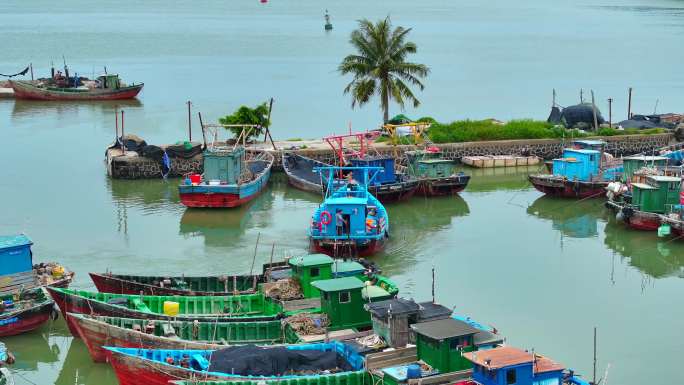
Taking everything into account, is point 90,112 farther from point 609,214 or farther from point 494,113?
point 609,214

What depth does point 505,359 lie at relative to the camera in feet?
61.7

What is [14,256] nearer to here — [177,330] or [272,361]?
[177,330]

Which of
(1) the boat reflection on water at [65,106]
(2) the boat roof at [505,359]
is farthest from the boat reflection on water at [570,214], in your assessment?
(1) the boat reflection on water at [65,106]

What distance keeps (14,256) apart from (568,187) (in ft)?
76.2

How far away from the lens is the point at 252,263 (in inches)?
1299

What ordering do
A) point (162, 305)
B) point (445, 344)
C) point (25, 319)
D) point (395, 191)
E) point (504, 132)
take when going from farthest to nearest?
point (504, 132) → point (395, 191) → point (162, 305) → point (25, 319) → point (445, 344)

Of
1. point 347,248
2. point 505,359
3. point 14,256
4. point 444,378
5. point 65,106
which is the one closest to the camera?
point 505,359

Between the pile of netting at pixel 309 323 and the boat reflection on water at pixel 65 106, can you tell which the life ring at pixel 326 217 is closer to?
the pile of netting at pixel 309 323

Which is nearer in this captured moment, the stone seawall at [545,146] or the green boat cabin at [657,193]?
the green boat cabin at [657,193]

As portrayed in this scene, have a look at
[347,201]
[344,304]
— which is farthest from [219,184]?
[344,304]

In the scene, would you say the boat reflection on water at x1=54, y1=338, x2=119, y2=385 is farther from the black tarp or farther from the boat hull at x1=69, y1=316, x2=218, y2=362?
the black tarp

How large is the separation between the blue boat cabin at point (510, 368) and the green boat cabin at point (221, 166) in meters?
22.4

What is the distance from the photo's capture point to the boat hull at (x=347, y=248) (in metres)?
32.6

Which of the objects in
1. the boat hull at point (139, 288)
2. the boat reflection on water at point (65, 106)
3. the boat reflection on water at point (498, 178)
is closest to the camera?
the boat hull at point (139, 288)
